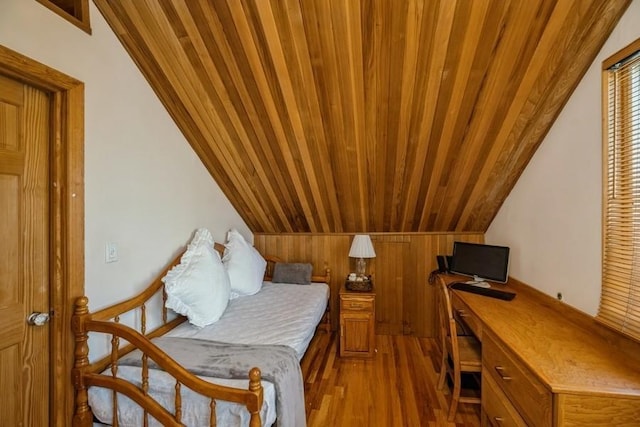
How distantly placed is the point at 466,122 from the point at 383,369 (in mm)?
2180

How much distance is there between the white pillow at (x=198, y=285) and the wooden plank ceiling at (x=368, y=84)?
858 millimetres

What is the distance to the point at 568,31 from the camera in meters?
1.57

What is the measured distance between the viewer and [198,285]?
2.16m

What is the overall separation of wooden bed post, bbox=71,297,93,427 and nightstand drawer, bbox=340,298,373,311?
2.02 m

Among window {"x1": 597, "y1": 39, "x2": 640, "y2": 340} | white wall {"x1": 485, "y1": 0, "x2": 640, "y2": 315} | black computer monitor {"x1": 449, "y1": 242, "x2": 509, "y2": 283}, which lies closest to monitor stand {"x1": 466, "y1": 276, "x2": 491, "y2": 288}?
black computer monitor {"x1": 449, "y1": 242, "x2": 509, "y2": 283}

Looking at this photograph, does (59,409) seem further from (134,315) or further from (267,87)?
(267,87)

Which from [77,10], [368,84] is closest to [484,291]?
[368,84]

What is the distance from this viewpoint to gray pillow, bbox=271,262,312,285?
11.2 feet

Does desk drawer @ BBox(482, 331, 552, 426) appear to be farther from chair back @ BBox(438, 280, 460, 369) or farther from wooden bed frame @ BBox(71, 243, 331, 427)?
wooden bed frame @ BBox(71, 243, 331, 427)

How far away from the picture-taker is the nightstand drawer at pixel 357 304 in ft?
9.64

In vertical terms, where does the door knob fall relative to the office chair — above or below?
above

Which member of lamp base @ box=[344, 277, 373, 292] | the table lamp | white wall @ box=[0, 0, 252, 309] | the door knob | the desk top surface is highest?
white wall @ box=[0, 0, 252, 309]

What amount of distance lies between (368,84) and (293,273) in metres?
2.19

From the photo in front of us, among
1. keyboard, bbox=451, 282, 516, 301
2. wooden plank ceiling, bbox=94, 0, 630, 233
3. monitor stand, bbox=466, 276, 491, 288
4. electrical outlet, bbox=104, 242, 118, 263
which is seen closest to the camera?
wooden plank ceiling, bbox=94, 0, 630, 233
